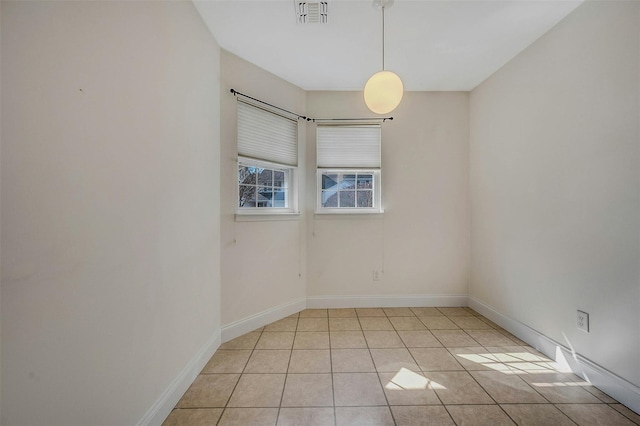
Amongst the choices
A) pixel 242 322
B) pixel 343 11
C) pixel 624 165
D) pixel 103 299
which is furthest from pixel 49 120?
pixel 624 165

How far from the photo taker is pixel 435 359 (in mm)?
2000

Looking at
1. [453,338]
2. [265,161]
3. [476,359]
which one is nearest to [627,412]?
[476,359]

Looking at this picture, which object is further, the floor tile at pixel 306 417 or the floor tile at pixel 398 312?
the floor tile at pixel 398 312

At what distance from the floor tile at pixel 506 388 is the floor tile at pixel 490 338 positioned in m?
0.45

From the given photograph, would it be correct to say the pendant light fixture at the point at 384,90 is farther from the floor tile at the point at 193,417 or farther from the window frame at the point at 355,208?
the floor tile at the point at 193,417

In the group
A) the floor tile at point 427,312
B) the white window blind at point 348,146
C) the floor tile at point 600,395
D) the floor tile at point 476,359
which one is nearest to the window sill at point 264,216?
the white window blind at point 348,146

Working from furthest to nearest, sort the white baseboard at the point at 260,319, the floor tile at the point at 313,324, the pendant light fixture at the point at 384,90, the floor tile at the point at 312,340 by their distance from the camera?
the floor tile at the point at 313,324, the white baseboard at the point at 260,319, the floor tile at the point at 312,340, the pendant light fixture at the point at 384,90

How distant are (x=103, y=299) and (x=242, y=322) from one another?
4.90 ft

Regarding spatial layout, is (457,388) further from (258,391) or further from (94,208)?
(94,208)

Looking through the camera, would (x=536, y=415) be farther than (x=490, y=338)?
No

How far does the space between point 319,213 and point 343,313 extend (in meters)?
1.20

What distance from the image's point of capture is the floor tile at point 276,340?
2.20 m

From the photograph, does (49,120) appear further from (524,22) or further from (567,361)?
(567,361)

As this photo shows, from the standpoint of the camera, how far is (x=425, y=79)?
109 inches
